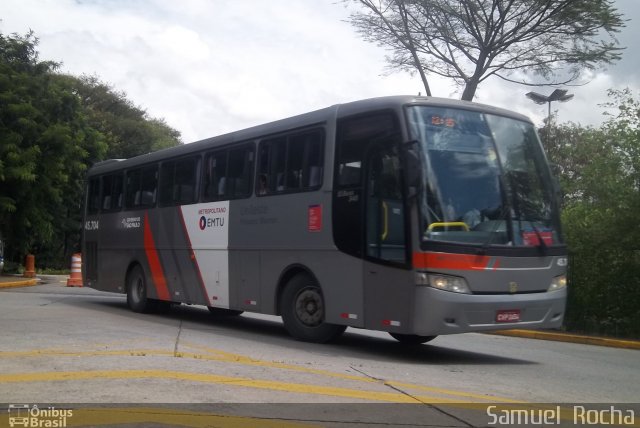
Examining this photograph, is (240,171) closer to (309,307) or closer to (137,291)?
(309,307)

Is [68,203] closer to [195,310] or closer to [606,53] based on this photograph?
[195,310]

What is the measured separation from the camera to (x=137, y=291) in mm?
16266

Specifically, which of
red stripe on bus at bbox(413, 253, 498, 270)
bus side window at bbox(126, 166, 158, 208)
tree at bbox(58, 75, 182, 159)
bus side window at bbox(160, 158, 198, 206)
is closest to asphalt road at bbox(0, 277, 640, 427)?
red stripe on bus at bbox(413, 253, 498, 270)

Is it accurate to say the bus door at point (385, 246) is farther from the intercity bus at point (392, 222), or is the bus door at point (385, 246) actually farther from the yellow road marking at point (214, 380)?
the yellow road marking at point (214, 380)

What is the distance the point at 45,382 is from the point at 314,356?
145 inches

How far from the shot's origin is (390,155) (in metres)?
9.72

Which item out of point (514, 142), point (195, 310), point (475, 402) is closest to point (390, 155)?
point (514, 142)

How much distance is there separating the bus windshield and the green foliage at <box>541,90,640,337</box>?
5227 millimetres

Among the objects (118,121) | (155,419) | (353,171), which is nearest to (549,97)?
(353,171)

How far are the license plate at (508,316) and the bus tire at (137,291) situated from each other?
8749 millimetres

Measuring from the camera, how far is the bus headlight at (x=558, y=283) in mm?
10047

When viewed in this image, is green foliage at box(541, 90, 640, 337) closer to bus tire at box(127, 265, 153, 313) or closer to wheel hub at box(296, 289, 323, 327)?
wheel hub at box(296, 289, 323, 327)

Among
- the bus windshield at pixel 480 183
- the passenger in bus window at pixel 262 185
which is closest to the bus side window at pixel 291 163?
the passenger in bus window at pixel 262 185

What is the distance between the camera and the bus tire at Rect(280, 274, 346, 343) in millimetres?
10953
